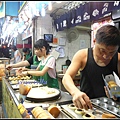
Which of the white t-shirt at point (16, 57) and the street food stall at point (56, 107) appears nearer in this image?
the street food stall at point (56, 107)

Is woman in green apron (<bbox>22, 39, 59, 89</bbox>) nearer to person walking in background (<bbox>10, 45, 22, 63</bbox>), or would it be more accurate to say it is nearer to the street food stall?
the street food stall

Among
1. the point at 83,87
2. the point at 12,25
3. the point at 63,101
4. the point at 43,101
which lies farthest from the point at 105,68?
the point at 12,25

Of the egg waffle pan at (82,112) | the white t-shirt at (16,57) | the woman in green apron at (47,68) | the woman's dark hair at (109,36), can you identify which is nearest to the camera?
the egg waffle pan at (82,112)

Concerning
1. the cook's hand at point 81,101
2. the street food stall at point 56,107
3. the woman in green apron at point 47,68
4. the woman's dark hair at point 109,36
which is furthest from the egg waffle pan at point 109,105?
the woman in green apron at point 47,68

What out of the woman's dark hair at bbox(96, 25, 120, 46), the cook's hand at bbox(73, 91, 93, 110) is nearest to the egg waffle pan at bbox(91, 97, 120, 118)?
the cook's hand at bbox(73, 91, 93, 110)

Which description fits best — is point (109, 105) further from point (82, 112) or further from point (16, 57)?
point (16, 57)

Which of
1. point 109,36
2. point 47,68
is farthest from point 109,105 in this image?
point 47,68

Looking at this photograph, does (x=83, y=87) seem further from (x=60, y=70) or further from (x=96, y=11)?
(x=60, y=70)

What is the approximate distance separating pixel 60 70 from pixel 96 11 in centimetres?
266

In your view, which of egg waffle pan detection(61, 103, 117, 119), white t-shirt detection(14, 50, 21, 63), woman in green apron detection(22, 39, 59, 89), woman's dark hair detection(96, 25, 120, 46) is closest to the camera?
egg waffle pan detection(61, 103, 117, 119)

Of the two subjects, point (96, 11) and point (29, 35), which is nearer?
point (96, 11)

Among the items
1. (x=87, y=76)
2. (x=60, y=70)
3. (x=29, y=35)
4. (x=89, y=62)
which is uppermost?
(x=29, y=35)

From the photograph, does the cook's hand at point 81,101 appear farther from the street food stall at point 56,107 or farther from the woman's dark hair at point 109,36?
the woman's dark hair at point 109,36

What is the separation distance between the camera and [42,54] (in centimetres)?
256
